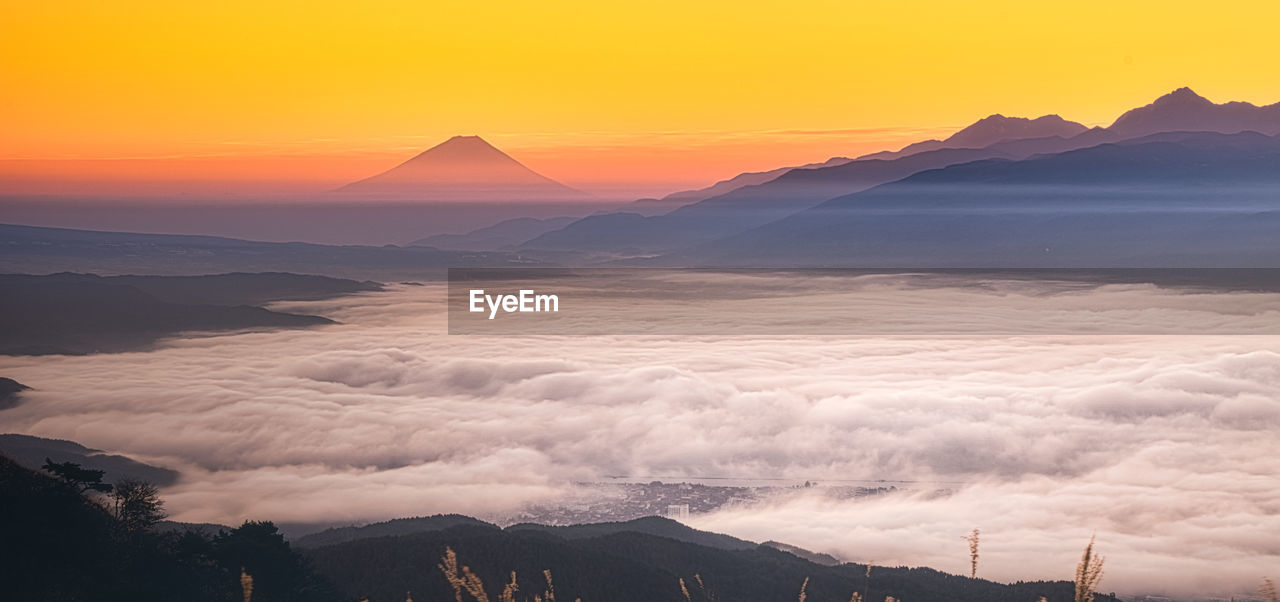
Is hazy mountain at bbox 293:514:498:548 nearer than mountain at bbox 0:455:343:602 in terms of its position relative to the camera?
No

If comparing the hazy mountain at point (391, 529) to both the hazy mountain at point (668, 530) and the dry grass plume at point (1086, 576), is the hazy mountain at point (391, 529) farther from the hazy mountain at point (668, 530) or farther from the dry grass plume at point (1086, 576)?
the dry grass plume at point (1086, 576)

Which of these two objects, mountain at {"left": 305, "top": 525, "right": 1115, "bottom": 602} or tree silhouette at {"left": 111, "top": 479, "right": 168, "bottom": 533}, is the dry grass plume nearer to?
tree silhouette at {"left": 111, "top": 479, "right": 168, "bottom": 533}

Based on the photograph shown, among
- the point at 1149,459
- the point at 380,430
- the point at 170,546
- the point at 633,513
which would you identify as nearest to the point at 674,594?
the point at 170,546

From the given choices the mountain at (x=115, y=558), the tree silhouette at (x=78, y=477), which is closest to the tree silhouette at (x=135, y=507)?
the mountain at (x=115, y=558)

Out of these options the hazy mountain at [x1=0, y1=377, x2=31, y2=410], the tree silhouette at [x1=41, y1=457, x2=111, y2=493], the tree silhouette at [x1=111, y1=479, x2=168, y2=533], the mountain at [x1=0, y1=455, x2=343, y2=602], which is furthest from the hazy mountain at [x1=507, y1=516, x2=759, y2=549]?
the hazy mountain at [x1=0, y1=377, x2=31, y2=410]

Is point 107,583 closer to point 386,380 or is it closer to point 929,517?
point 929,517

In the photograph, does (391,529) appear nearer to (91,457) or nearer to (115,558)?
(91,457)

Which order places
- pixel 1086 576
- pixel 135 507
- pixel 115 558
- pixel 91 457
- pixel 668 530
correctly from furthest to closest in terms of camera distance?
1. pixel 91 457
2. pixel 668 530
3. pixel 135 507
4. pixel 115 558
5. pixel 1086 576

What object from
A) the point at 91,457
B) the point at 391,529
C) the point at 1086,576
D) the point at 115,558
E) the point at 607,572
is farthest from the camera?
the point at 91,457

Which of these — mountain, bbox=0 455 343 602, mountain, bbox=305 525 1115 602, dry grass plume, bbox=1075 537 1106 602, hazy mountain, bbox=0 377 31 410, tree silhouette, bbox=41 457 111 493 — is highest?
dry grass plume, bbox=1075 537 1106 602

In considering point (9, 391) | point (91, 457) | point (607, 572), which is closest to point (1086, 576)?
point (607, 572)
